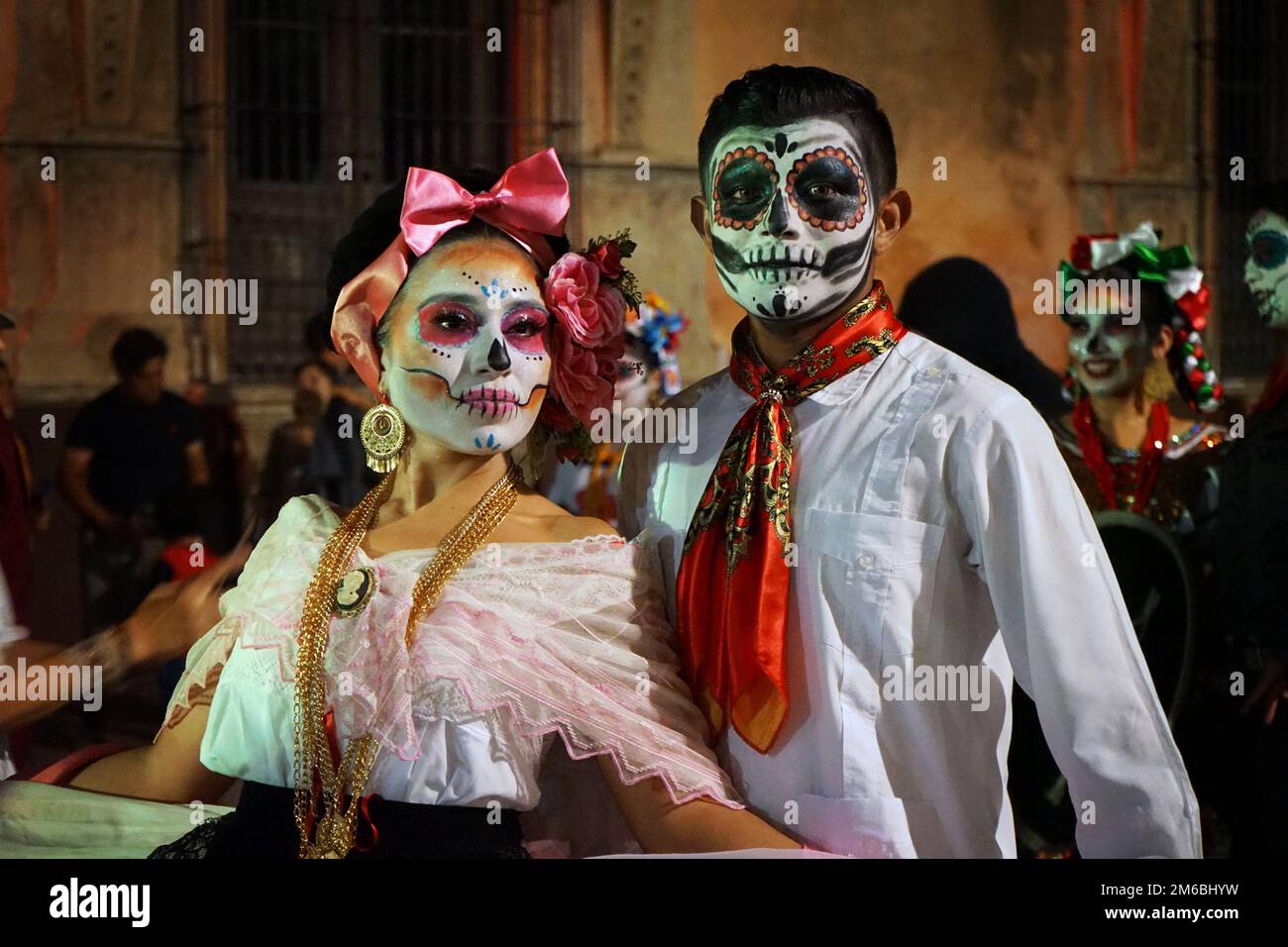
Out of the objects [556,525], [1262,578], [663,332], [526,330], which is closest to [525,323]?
[526,330]

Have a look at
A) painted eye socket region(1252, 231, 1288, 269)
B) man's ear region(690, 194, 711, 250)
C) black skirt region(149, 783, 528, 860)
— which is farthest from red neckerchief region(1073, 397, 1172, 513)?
black skirt region(149, 783, 528, 860)

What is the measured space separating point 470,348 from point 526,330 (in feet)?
0.37

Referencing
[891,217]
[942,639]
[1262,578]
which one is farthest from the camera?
[1262,578]

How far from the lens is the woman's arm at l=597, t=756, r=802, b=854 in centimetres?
280

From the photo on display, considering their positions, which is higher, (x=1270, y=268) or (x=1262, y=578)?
(x=1270, y=268)

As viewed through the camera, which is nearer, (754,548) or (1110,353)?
(754,548)

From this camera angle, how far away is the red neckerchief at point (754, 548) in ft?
9.37

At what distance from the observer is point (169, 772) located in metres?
2.98

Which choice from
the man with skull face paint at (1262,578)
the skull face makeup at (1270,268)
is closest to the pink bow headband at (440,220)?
the man with skull face paint at (1262,578)

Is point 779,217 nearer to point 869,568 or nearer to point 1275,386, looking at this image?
point 869,568

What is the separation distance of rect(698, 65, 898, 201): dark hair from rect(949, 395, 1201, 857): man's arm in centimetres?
53

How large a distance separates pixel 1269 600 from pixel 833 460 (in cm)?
172

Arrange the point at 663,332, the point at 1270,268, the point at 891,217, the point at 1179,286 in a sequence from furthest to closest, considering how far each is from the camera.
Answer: the point at 663,332 < the point at 1179,286 < the point at 1270,268 < the point at 891,217

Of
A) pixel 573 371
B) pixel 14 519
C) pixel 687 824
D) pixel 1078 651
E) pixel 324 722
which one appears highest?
pixel 573 371
